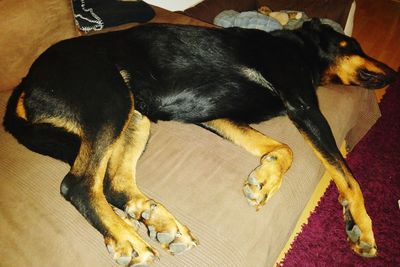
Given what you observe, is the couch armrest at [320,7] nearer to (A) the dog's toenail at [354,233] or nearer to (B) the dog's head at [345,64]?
(B) the dog's head at [345,64]

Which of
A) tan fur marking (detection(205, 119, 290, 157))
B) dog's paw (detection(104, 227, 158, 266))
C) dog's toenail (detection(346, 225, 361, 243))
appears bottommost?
dog's toenail (detection(346, 225, 361, 243))

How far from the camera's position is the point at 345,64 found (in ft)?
7.06

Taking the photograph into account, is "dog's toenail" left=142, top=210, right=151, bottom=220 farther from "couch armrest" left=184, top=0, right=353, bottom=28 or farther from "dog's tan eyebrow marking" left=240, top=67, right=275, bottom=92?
"couch armrest" left=184, top=0, right=353, bottom=28

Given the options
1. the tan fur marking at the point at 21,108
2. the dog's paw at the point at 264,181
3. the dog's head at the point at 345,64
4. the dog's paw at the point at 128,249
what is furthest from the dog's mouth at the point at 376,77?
the tan fur marking at the point at 21,108

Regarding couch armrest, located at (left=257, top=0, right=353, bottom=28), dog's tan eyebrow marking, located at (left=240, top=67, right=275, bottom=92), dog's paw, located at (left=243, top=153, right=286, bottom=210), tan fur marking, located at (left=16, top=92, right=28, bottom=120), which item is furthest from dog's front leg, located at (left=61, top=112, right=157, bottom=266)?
couch armrest, located at (left=257, top=0, right=353, bottom=28)

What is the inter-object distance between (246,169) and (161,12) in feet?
5.83

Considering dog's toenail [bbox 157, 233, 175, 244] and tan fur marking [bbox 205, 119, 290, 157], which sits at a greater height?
tan fur marking [bbox 205, 119, 290, 157]

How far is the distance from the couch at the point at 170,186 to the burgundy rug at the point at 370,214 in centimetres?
43

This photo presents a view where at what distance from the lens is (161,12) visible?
277cm

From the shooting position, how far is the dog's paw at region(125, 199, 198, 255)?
1.34 m

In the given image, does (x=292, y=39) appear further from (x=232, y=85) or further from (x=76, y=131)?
(x=76, y=131)

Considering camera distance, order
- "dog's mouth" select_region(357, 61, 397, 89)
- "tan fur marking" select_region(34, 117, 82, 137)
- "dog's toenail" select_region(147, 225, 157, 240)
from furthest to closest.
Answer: "dog's mouth" select_region(357, 61, 397, 89) → "tan fur marking" select_region(34, 117, 82, 137) → "dog's toenail" select_region(147, 225, 157, 240)

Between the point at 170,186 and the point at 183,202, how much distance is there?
0.12 metres

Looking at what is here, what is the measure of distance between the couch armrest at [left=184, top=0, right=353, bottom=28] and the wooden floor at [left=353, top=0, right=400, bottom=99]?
3.19 feet
